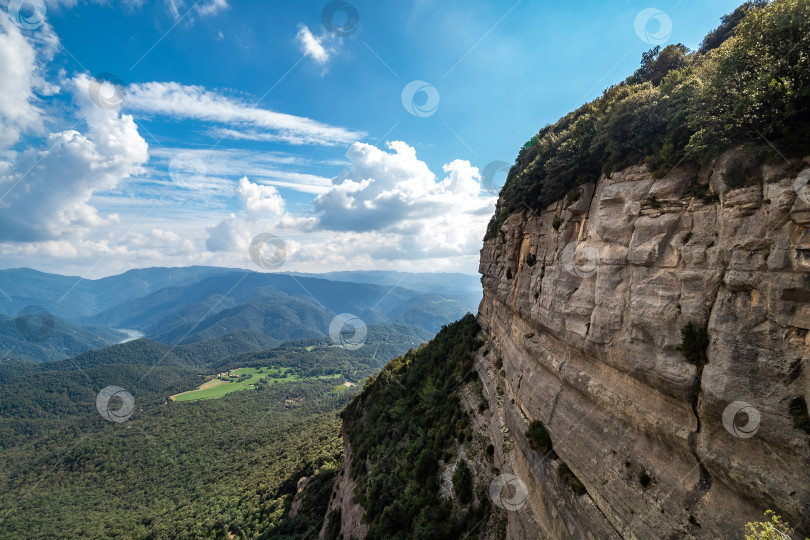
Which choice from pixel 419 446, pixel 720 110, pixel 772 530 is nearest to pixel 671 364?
pixel 772 530

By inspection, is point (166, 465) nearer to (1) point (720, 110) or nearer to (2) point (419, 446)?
(2) point (419, 446)

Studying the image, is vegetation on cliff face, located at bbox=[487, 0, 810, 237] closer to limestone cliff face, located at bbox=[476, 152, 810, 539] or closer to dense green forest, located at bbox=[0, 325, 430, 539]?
limestone cliff face, located at bbox=[476, 152, 810, 539]

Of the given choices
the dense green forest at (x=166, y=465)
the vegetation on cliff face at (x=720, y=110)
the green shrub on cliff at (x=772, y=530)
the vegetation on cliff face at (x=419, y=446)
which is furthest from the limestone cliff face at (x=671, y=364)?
the dense green forest at (x=166, y=465)

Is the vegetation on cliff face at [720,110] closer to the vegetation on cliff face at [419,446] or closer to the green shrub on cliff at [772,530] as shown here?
the green shrub on cliff at [772,530]

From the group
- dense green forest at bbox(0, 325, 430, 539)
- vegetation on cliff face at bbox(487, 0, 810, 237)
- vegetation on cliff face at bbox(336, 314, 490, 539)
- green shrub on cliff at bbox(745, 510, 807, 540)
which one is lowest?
dense green forest at bbox(0, 325, 430, 539)

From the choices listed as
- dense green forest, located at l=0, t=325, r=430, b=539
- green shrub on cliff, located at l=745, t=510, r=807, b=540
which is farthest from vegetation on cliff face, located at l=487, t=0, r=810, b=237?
dense green forest, located at l=0, t=325, r=430, b=539

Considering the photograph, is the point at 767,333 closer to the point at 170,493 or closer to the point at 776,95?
the point at 776,95

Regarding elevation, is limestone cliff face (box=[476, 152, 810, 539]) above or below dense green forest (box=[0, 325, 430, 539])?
above
